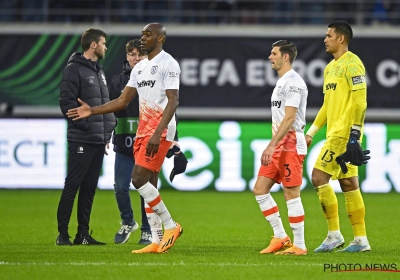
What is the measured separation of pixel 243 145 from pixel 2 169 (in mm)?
4857

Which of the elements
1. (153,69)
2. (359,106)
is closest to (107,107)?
(153,69)

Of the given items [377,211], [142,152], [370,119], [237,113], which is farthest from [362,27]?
[142,152]

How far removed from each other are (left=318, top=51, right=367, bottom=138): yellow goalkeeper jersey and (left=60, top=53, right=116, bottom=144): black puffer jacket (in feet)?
7.96

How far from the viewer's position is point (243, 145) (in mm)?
17156

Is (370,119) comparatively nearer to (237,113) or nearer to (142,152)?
(237,113)

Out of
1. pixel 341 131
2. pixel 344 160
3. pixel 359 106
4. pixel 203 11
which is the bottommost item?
pixel 344 160

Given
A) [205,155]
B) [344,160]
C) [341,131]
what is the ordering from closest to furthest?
[344,160] < [341,131] < [205,155]

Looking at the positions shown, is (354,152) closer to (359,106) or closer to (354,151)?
(354,151)

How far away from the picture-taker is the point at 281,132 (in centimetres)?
787

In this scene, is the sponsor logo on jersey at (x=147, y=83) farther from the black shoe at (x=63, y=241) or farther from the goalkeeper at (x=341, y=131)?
the black shoe at (x=63, y=241)

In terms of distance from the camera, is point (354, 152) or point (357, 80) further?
Answer: point (357, 80)

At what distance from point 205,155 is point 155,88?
9113 mm

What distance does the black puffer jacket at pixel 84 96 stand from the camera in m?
8.88

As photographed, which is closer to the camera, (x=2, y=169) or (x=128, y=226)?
(x=128, y=226)
